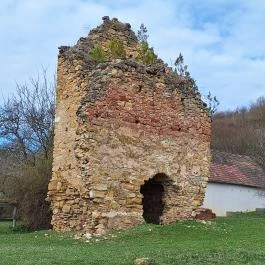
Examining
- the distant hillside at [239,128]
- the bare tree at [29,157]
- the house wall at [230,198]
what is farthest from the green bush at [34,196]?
the distant hillside at [239,128]

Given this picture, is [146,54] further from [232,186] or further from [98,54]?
[232,186]

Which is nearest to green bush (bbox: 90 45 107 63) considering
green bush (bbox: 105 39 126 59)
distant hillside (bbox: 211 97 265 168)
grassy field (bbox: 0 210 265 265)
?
green bush (bbox: 105 39 126 59)

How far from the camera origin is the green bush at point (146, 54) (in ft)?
51.1

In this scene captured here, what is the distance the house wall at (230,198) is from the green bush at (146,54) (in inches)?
613

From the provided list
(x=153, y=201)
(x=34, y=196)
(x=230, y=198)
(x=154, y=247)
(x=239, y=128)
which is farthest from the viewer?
(x=239, y=128)

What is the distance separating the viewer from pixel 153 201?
49.9ft

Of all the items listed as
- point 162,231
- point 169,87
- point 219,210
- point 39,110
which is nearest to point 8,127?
point 39,110

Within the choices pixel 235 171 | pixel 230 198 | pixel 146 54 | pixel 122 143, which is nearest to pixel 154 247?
pixel 122 143

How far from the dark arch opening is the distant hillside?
30757mm

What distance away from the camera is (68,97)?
46.2 ft

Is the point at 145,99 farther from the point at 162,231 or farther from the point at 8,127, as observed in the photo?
the point at 8,127

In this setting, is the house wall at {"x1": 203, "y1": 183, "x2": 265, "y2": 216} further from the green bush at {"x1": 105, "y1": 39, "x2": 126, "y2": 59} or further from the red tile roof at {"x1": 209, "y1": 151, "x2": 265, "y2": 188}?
the green bush at {"x1": 105, "y1": 39, "x2": 126, "y2": 59}

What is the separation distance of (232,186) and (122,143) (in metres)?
19.8

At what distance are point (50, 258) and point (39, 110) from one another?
19370 mm
